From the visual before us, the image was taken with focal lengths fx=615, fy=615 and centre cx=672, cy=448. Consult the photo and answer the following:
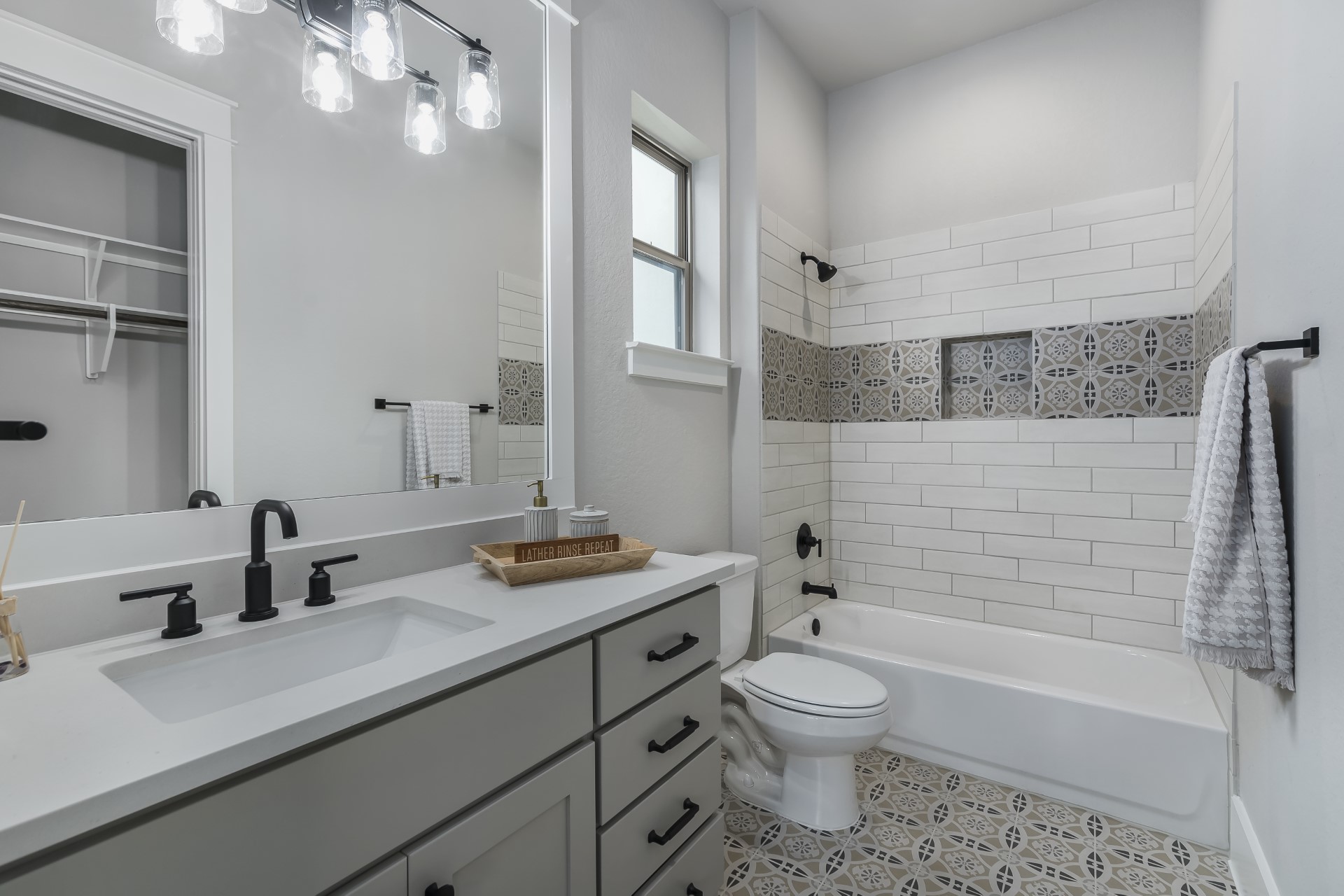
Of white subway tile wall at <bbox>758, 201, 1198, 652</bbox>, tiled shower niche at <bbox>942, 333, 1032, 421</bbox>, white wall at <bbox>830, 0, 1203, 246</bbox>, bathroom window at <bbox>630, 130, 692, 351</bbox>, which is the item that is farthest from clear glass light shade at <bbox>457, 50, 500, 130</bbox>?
tiled shower niche at <bbox>942, 333, 1032, 421</bbox>

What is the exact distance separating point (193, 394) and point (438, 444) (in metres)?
0.48

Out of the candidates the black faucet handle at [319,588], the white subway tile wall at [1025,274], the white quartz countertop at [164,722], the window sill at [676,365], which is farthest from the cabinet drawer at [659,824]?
the white subway tile wall at [1025,274]

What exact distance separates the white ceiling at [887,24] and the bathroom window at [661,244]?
2.41 feet

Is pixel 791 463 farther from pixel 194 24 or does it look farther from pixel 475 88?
pixel 194 24

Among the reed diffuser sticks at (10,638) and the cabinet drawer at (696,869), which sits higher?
the reed diffuser sticks at (10,638)

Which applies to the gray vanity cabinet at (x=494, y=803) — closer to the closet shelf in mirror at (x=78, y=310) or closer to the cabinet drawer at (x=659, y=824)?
the cabinet drawer at (x=659, y=824)

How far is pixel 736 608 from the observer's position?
2244 mm

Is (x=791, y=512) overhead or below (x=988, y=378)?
below

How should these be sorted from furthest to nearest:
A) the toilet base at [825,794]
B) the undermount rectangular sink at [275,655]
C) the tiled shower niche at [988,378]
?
the tiled shower niche at [988,378] < the toilet base at [825,794] < the undermount rectangular sink at [275,655]

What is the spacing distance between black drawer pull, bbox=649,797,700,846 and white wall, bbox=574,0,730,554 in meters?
0.85

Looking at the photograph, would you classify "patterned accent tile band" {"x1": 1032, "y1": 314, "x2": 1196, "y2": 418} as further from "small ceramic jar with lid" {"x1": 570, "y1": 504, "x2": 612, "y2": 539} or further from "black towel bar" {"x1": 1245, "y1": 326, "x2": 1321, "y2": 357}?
"small ceramic jar with lid" {"x1": 570, "y1": 504, "x2": 612, "y2": 539}

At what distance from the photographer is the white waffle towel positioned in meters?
1.37

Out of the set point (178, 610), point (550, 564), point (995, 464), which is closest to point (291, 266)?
point (178, 610)

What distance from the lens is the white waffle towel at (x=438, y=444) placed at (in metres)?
1.37
